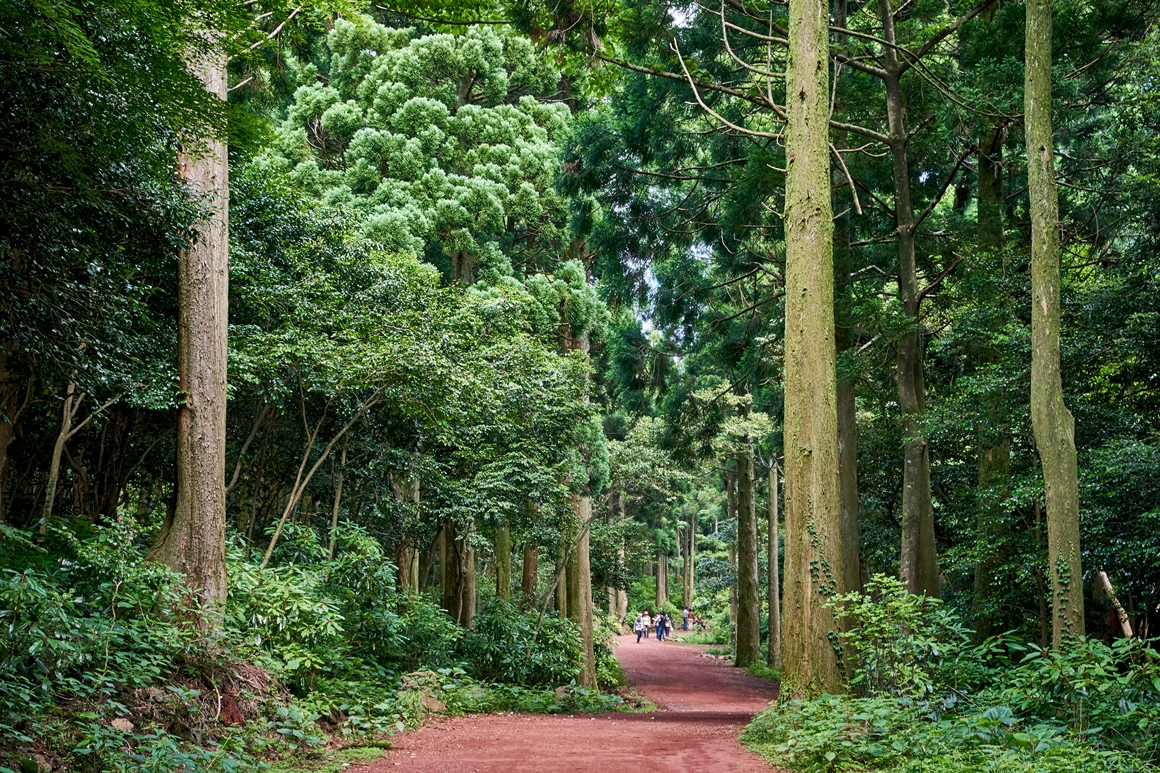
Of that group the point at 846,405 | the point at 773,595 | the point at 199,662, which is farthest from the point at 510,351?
the point at 773,595

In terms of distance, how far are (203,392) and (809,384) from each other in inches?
224

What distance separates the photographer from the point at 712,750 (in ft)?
24.8

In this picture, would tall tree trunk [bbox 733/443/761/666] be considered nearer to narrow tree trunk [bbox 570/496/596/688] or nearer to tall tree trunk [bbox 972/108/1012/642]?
narrow tree trunk [bbox 570/496/596/688]

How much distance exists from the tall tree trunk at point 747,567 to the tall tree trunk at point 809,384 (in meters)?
16.4

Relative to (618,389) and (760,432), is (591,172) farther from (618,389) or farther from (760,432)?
(760,432)

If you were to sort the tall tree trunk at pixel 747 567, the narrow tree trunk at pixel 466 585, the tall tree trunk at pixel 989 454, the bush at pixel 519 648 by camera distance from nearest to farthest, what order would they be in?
the tall tree trunk at pixel 989 454, the bush at pixel 519 648, the narrow tree trunk at pixel 466 585, the tall tree trunk at pixel 747 567

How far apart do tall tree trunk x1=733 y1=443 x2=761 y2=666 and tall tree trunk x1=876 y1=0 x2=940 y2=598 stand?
38.5 ft

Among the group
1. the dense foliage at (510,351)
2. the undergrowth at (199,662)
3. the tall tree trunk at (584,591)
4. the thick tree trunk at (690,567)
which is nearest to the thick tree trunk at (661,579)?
the thick tree trunk at (690,567)

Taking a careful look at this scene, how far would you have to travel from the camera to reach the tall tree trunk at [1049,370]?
745 centimetres

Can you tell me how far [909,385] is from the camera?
12.6m

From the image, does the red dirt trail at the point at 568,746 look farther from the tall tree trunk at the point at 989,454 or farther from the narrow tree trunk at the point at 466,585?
the narrow tree trunk at the point at 466,585

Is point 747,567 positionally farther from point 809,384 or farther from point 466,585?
point 809,384

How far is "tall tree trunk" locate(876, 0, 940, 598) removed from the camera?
1204cm

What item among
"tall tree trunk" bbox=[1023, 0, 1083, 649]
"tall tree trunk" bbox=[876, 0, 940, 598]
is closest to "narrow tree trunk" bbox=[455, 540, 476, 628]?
"tall tree trunk" bbox=[876, 0, 940, 598]
